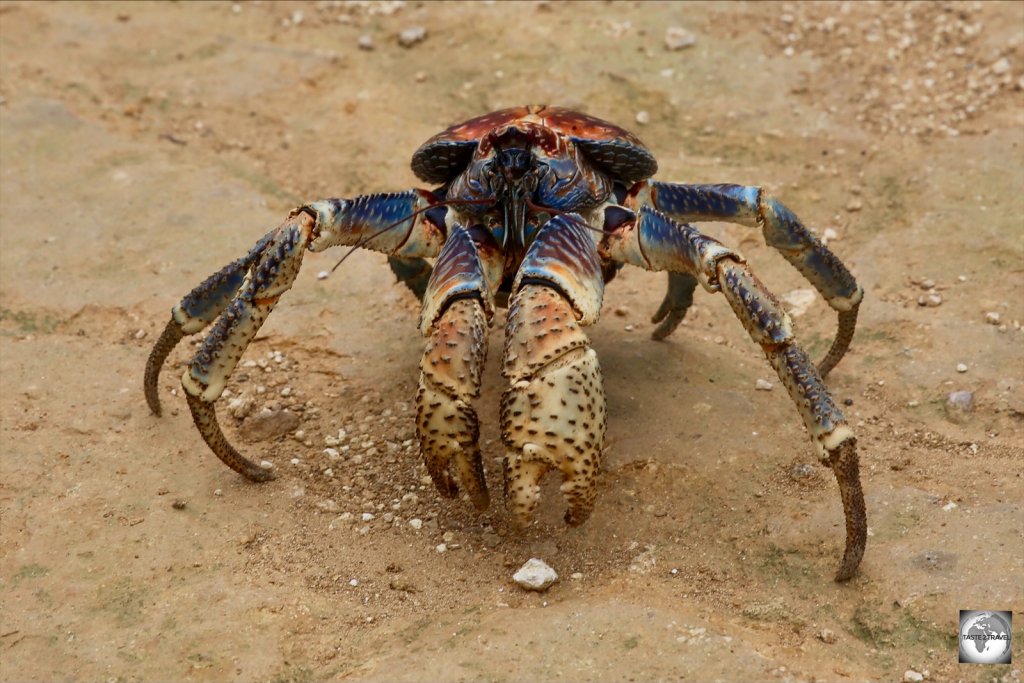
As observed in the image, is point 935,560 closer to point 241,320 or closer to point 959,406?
point 959,406

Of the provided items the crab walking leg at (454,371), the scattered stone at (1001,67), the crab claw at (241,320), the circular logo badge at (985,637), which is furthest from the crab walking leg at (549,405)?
the scattered stone at (1001,67)

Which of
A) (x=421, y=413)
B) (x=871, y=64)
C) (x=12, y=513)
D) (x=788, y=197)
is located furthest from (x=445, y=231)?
(x=871, y=64)

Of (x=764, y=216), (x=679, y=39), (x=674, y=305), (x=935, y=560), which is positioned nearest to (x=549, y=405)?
(x=935, y=560)

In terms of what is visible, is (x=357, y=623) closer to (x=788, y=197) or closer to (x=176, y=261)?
(x=176, y=261)

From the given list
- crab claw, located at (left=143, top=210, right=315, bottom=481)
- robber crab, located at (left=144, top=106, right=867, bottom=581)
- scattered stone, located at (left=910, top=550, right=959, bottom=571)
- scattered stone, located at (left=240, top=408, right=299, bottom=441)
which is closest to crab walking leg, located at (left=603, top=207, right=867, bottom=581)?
robber crab, located at (left=144, top=106, right=867, bottom=581)

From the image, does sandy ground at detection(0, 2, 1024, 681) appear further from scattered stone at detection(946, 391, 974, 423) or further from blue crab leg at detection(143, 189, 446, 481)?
blue crab leg at detection(143, 189, 446, 481)

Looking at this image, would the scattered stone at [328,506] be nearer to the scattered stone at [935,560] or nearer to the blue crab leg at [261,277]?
the blue crab leg at [261,277]
